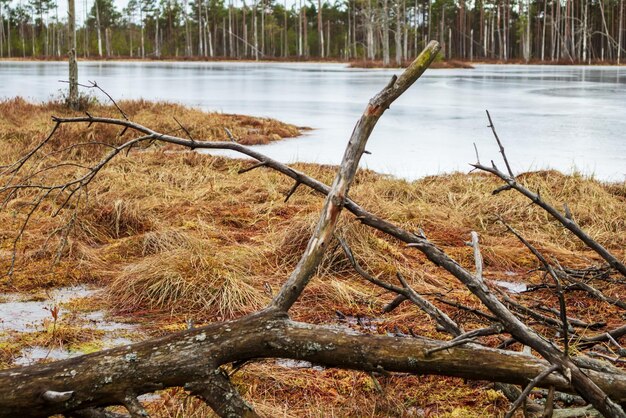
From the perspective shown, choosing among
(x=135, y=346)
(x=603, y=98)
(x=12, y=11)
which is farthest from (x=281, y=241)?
(x=12, y=11)

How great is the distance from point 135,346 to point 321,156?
9666 mm

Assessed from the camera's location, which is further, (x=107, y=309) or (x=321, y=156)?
(x=321, y=156)

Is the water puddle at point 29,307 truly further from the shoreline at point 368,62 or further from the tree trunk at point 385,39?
the tree trunk at point 385,39

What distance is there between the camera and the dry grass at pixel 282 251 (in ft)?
11.7

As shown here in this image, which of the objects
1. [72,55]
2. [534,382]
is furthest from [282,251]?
[72,55]

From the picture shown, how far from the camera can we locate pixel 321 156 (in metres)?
12.1

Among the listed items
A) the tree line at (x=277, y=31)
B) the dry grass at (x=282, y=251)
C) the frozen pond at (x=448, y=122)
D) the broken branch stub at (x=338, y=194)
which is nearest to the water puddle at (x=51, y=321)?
the dry grass at (x=282, y=251)

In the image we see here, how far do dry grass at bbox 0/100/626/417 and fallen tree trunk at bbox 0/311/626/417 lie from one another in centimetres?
57

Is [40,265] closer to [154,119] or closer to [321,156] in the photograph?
[321,156]

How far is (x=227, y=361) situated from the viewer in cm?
256

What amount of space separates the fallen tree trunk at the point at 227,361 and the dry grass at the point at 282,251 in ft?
1.88

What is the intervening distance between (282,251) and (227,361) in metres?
3.38

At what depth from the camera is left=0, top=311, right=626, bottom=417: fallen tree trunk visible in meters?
2.45

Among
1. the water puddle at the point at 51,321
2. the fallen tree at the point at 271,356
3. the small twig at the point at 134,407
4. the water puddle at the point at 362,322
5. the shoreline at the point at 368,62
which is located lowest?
the water puddle at the point at 362,322
